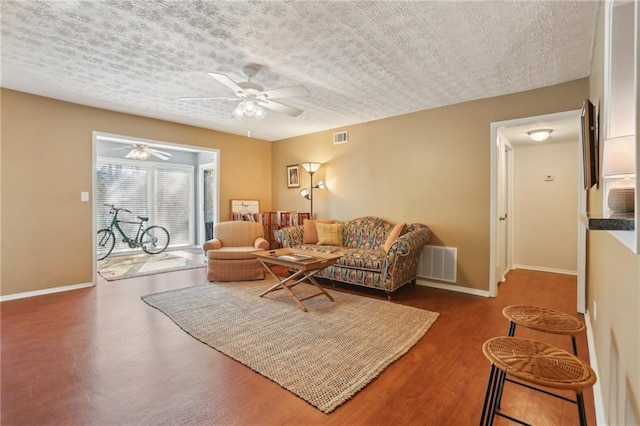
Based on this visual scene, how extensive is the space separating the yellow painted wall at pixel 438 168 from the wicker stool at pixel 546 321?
2.41 meters

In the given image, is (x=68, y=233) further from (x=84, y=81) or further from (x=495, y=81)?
(x=495, y=81)

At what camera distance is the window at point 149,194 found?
22.1ft

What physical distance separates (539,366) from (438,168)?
3475mm

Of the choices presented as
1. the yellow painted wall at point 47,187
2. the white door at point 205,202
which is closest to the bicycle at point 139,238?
the white door at point 205,202

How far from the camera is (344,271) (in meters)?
4.18

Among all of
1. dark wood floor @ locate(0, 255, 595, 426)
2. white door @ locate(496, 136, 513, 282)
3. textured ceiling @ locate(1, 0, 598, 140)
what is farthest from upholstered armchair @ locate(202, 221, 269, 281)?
white door @ locate(496, 136, 513, 282)

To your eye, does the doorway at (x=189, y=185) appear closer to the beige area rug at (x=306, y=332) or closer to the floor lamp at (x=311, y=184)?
the floor lamp at (x=311, y=184)

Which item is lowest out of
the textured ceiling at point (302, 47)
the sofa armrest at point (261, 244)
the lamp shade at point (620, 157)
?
the sofa armrest at point (261, 244)

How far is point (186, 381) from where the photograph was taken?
204 cm

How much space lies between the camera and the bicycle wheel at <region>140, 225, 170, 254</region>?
7.04m

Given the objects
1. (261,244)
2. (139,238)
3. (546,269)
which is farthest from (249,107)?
(546,269)

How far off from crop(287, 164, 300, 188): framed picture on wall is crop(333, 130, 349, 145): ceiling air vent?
1.04 meters

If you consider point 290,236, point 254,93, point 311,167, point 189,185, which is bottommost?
point 290,236

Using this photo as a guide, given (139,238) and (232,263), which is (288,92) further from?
(139,238)
